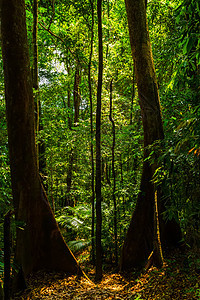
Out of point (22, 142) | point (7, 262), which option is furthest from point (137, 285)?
Result: point (7, 262)

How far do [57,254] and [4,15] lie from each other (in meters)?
5.57

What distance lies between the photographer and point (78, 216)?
32.6ft

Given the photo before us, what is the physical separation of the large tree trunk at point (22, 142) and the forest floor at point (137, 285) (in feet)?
1.50

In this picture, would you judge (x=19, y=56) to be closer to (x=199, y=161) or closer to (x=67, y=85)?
(x=199, y=161)

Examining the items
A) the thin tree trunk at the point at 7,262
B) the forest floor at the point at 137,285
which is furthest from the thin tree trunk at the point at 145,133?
the thin tree trunk at the point at 7,262

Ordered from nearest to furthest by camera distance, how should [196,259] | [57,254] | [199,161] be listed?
1. [199,161]
2. [196,259]
3. [57,254]

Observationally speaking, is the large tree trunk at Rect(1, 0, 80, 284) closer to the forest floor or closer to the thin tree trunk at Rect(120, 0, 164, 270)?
the forest floor

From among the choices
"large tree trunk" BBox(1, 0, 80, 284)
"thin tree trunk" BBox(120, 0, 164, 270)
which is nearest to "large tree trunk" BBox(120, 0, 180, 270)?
"thin tree trunk" BBox(120, 0, 164, 270)

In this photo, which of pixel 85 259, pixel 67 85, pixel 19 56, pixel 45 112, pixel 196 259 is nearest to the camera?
pixel 196 259

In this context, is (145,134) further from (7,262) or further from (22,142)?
(7,262)

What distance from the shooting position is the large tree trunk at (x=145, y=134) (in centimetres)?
605

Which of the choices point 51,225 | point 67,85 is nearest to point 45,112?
point 67,85

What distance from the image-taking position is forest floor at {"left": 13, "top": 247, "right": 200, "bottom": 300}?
174 inches

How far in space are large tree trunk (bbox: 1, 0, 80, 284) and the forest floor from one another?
18.0 inches
